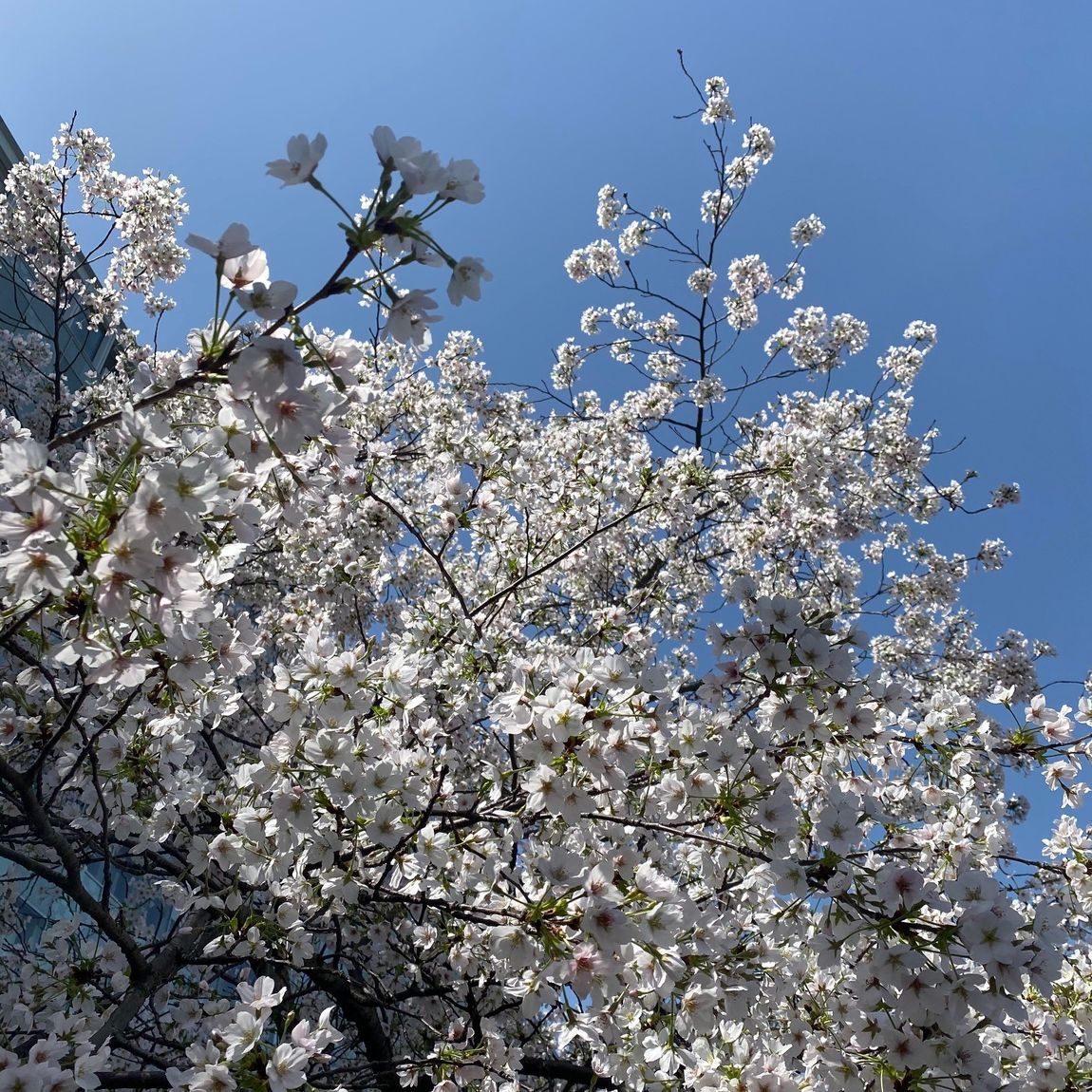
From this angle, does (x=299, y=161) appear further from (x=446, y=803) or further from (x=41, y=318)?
(x=41, y=318)

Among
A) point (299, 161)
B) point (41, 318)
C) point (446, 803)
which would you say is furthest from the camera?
point (41, 318)

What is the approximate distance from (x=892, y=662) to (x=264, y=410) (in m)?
9.63

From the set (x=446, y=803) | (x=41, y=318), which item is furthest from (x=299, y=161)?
(x=41, y=318)

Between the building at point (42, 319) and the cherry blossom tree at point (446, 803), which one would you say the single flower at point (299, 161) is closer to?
the cherry blossom tree at point (446, 803)

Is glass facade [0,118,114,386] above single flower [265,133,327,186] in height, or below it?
above

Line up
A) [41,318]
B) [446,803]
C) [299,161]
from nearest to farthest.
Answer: [299,161]
[446,803]
[41,318]

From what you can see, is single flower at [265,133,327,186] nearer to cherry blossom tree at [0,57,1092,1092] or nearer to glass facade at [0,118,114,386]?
cherry blossom tree at [0,57,1092,1092]

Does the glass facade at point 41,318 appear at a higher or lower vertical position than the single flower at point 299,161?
higher

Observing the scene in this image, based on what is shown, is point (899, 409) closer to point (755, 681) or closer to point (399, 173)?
point (755, 681)

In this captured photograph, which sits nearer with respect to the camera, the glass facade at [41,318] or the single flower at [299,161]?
the single flower at [299,161]

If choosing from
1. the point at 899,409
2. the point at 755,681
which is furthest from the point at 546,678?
the point at 899,409

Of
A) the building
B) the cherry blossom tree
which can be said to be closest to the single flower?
the cherry blossom tree

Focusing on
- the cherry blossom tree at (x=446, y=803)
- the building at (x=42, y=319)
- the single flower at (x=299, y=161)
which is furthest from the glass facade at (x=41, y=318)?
the single flower at (x=299, y=161)

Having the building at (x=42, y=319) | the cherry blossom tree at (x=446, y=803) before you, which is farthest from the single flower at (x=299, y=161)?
the building at (x=42, y=319)
